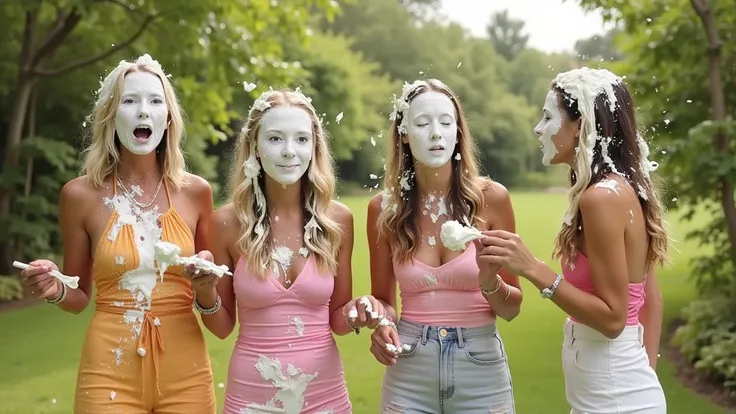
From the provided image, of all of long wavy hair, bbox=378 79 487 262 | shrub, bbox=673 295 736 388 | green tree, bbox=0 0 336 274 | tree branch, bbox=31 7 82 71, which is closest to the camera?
long wavy hair, bbox=378 79 487 262

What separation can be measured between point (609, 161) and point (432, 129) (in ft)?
2.25

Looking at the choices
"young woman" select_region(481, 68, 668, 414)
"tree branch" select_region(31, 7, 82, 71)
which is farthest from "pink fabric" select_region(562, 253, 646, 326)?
"tree branch" select_region(31, 7, 82, 71)

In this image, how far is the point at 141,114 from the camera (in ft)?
9.86

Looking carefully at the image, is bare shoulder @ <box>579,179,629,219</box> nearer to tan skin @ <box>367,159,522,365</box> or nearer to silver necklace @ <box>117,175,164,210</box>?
tan skin @ <box>367,159,522,365</box>

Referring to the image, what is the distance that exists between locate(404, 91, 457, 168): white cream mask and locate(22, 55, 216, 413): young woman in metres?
0.88

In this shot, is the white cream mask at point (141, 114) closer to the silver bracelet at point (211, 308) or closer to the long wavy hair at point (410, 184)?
the silver bracelet at point (211, 308)

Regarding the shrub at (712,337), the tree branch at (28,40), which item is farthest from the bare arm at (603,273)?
the tree branch at (28,40)

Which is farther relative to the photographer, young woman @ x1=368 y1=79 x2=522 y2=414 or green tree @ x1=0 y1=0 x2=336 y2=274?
green tree @ x1=0 y1=0 x2=336 y2=274

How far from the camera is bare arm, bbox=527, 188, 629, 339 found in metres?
2.49

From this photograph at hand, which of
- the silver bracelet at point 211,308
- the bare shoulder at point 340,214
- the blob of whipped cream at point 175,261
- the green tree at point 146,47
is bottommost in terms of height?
the silver bracelet at point 211,308

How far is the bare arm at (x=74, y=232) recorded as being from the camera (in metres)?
2.96

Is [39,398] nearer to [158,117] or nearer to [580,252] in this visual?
[158,117]

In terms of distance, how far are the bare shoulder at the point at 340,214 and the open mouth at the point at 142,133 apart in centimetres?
77

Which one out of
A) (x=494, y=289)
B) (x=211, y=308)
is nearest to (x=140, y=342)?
(x=211, y=308)
